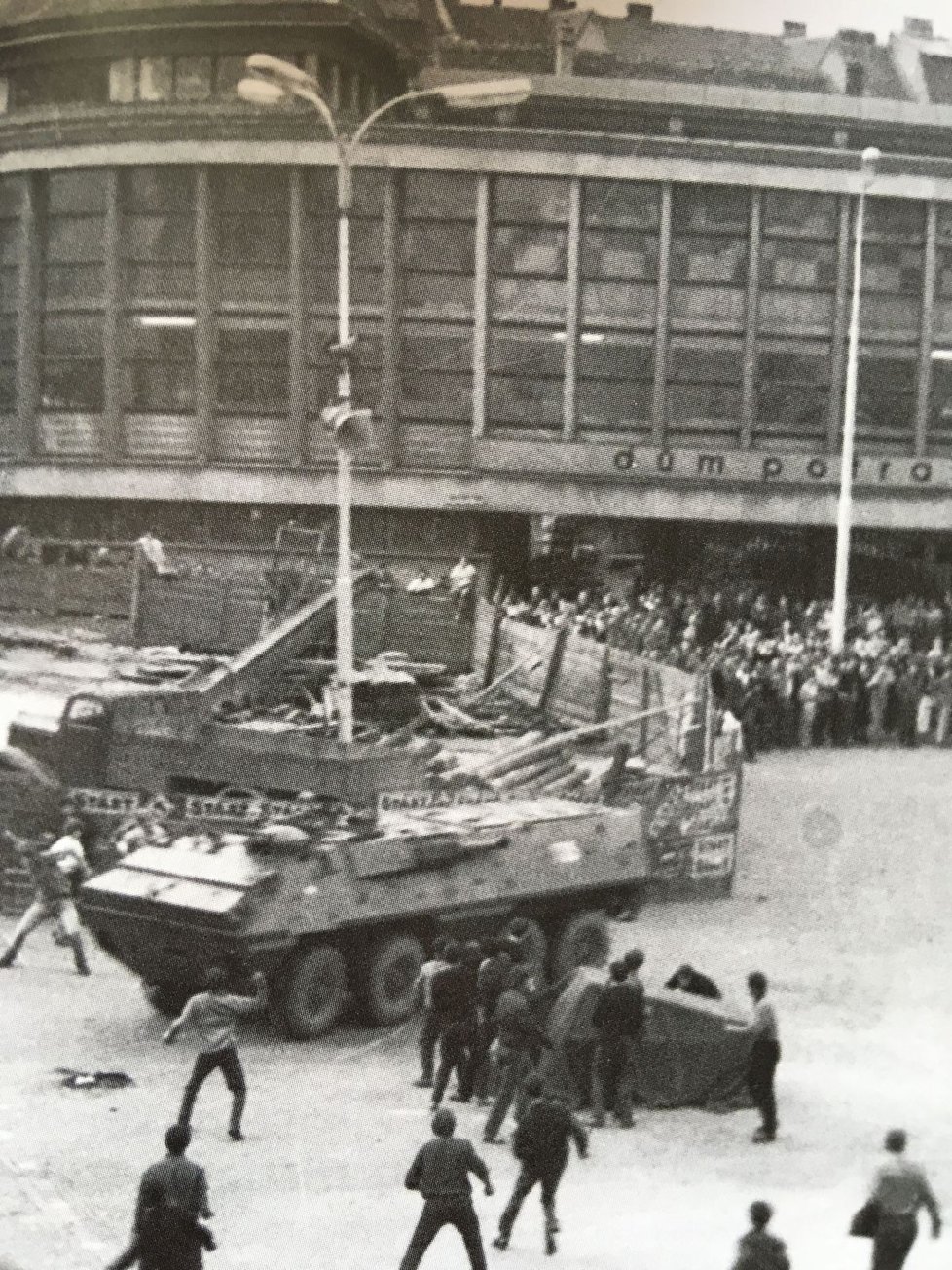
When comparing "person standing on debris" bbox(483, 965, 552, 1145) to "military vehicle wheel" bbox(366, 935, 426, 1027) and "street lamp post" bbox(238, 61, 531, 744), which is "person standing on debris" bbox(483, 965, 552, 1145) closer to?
"military vehicle wheel" bbox(366, 935, 426, 1027)

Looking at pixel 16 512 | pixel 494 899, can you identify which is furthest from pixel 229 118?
pixel 494 899

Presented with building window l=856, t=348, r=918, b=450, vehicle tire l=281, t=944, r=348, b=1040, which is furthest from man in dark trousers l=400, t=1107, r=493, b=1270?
building window l=856, t=348, r=918, b=450

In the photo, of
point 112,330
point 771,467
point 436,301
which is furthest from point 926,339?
point 112,330

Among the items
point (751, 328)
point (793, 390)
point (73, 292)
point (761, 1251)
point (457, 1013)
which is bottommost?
point (457, 1013)

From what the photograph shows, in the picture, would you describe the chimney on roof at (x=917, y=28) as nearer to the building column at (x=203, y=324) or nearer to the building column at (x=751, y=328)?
the building column at (x=751, y=328)

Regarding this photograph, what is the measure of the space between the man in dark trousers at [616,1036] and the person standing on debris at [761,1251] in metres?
4.38

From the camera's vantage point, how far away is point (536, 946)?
17.5m

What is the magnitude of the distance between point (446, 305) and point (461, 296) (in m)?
0.40

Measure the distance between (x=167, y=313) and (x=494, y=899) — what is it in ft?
97.3

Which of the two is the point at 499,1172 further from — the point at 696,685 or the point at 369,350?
the point at 369,350

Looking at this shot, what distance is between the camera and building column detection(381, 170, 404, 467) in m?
43.8

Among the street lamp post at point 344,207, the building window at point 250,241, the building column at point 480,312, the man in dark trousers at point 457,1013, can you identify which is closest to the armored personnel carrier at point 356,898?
the man in dark trousers at point 457,1013

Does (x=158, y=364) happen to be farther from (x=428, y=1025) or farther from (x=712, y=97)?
(x=428, y=1025)

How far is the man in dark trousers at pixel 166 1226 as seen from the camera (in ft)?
31.8
